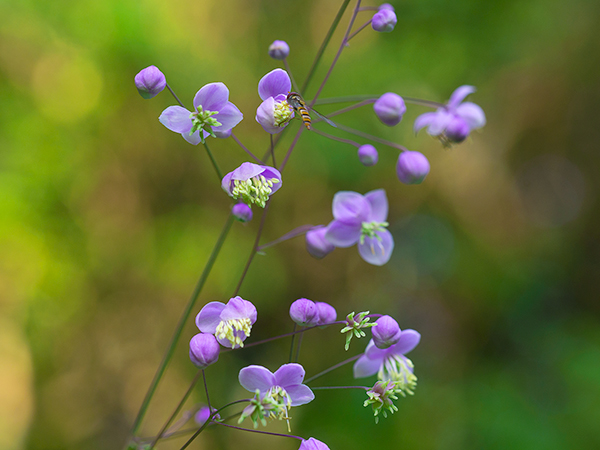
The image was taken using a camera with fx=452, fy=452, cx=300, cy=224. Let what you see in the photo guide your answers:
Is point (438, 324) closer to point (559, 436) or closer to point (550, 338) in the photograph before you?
point (550, 338)

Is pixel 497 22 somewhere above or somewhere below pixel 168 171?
above

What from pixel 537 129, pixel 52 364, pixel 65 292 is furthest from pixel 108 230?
pixel 537 129

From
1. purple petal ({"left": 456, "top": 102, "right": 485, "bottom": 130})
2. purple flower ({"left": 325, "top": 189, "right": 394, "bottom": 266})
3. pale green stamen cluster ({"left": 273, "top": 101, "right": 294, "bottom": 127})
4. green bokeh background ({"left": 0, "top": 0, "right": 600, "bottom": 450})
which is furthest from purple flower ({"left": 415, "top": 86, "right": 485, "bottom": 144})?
green bokeh background ({"left": 0, "top": 0, "right": 600, "bottom": 450})

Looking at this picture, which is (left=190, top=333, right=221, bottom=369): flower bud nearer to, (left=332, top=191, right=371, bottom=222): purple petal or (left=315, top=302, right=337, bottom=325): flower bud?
(left=315, top=302, right=337, bottom=325): flower bud

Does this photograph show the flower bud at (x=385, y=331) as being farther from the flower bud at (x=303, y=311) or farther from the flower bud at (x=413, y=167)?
the flower bud at (x=413, y=167)

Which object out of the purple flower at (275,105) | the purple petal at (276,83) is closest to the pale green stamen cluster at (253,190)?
the purple flower at (275,105)

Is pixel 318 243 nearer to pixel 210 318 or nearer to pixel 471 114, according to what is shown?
pixel 210 318
